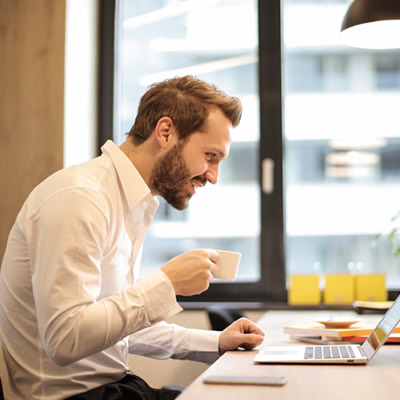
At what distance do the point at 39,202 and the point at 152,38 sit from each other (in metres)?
2.55

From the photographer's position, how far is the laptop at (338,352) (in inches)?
50.7

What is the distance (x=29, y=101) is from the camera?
322 cm

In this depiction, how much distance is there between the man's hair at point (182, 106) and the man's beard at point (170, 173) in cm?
6

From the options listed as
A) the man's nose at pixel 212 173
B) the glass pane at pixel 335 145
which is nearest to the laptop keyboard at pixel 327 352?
the man's nose at pixel 212 173

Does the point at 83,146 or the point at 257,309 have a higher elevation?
the point at 83,146

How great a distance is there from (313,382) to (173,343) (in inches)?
29.4

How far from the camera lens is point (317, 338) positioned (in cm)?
175

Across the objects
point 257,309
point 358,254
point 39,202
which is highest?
point 39,202

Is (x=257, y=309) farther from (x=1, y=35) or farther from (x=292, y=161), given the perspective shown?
(x=1, y=35)

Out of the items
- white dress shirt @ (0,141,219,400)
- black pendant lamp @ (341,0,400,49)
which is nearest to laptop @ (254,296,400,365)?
white dress shirt @ (0,141,219,400)

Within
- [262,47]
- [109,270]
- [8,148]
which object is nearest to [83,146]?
[8,148]

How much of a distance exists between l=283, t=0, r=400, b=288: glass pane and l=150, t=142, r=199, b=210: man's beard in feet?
6.19

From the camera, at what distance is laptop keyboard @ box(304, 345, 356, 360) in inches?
52.7

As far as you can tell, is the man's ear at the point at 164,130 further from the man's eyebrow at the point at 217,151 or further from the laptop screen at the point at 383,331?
the laptop screen at the point at 383,331
